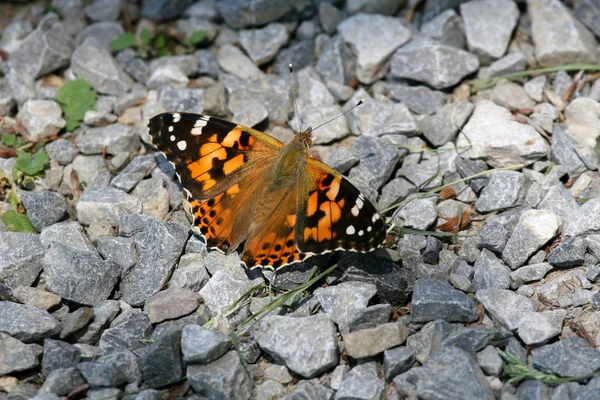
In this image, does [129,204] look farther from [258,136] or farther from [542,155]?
[542,155]

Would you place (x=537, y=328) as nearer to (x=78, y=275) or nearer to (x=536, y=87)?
(x=536, y=87)

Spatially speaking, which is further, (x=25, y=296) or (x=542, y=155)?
(x=542, y=155)

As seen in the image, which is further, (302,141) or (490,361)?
(302,141)

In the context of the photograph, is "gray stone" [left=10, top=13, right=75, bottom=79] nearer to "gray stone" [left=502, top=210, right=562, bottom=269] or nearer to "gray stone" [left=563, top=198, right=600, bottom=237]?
"gray stone" [left=502, top=210, right=562, bottom=269]

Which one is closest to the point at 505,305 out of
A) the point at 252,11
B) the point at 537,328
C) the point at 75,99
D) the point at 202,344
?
the point at 537,328

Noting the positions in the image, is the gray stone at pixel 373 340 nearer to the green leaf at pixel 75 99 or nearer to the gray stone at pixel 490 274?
the gray stone at pixel 490 274

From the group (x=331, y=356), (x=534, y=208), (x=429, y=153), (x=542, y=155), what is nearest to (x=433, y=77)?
(x=429, y=153)
